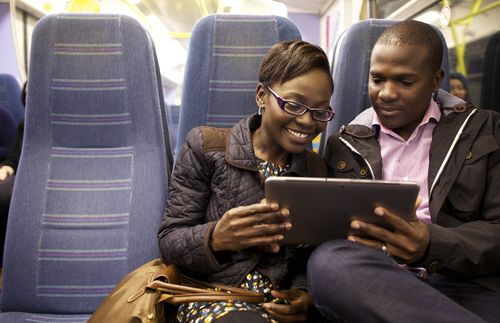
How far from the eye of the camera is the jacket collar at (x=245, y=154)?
1.32m

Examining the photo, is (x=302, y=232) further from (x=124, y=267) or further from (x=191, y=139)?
(x=124, y=267)

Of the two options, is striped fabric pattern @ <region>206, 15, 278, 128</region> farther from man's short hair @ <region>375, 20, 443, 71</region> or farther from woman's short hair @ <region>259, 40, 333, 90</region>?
man's short hair @ <region>375, 20, 443, 71</region>

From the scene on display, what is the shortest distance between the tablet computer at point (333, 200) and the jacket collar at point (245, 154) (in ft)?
0.79

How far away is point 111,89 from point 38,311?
2.82 feet

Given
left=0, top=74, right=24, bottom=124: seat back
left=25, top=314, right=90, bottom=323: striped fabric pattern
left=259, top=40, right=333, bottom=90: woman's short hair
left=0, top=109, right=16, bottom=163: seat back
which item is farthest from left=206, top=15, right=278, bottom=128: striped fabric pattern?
left=0, top=74, right=24, bottom=124: seat back

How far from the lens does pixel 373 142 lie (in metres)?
1.53

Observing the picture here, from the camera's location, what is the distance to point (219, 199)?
134cm

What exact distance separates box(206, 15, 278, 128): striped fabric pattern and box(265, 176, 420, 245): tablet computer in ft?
2.25

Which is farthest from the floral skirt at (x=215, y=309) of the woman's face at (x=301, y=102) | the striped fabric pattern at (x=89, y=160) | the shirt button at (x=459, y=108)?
the shirt button at (x=459, y=108)

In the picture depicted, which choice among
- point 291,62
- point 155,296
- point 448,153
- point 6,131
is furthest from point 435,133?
point 6,131

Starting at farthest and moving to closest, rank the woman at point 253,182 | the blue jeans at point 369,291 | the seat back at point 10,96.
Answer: the seat back at point 10,96 < the woman at point 253,182 < the blue jeans at point 369,291

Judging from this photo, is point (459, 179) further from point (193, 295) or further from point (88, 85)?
Result: point (88, 85)

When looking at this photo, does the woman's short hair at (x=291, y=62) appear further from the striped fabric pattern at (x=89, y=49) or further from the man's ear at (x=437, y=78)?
the striped fabric pattern at (x=89, y=49)

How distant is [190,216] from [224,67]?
65 cm
